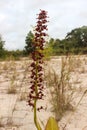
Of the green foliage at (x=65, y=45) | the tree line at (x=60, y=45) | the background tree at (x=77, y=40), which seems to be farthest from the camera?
the background tree at (x=77, y=40)

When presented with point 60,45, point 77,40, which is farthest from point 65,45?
point 77,40

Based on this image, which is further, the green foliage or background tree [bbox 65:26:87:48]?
background tree [bbox 65:26:87:48]

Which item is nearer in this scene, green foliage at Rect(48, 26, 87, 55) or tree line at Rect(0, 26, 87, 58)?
tree line at Rect(0, 26, 87, 58)

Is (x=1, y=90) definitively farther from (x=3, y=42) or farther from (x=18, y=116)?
(x=3, y=42)

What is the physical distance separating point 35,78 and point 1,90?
5204 millimetres

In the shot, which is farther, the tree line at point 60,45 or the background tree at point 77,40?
the background tree at point 77,40

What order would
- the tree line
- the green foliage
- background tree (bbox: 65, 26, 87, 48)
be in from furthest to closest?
background tree (bbox: 65, 26, 87, 48) < the green foliage < the tree line

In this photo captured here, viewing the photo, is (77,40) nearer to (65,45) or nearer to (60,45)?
(60,45)

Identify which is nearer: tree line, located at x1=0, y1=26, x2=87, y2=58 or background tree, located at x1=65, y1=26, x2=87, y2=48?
tree line, located at x1=0, y1=26, x2=87, y2=58

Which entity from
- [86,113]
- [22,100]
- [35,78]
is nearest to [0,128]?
[86,113]

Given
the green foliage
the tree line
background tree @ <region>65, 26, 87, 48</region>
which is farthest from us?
background tree @ <region>65, 26, 87, 48</region>

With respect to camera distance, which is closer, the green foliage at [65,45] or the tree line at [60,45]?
the tree line at [60,45]

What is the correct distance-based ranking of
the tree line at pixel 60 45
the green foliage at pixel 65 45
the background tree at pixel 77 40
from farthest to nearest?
the background tree at pixel 77 40
the green foliage at pixel 65 45
the tree line at pixel 60 45

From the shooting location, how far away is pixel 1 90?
7074 millimetres
